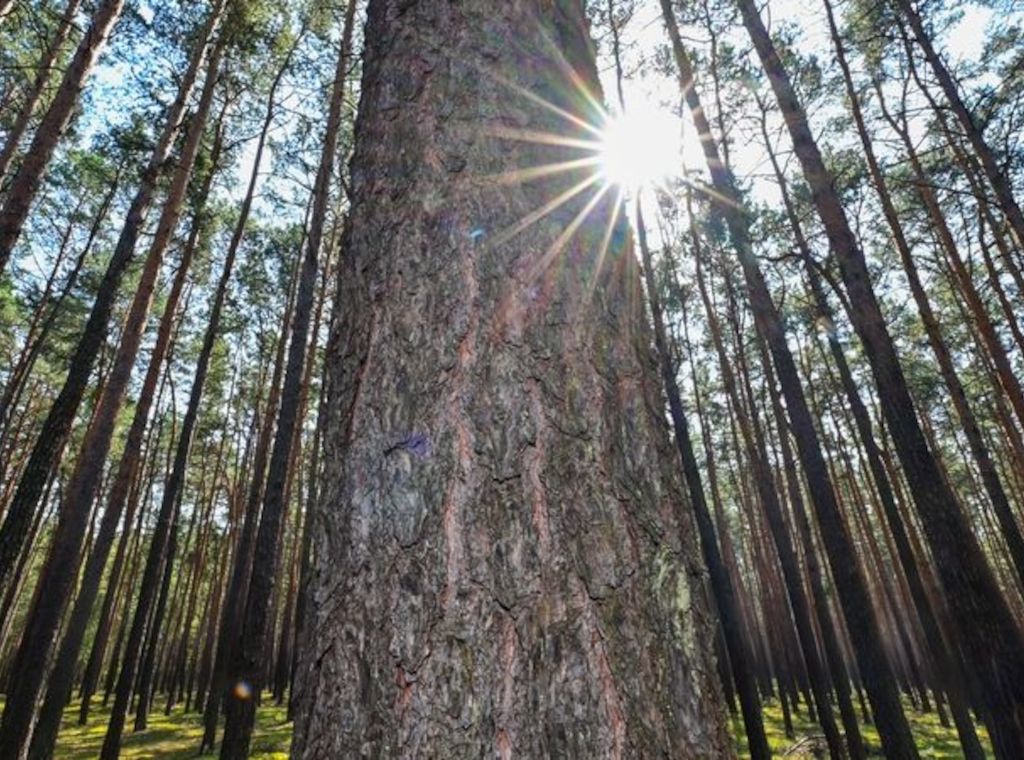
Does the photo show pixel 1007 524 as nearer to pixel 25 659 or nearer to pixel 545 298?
pixel 545 298

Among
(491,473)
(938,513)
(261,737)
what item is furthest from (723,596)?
(261,737)

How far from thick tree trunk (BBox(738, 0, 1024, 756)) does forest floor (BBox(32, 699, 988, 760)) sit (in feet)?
19.6

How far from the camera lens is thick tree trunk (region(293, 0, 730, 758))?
65 cm

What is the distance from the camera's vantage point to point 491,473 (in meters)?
0.75

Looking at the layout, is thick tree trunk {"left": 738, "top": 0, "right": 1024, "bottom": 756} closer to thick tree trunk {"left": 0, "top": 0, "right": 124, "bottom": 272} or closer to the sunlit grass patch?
thick tree trunk {"left": 0, "top": 0, "right": 124, "bottom": 272}

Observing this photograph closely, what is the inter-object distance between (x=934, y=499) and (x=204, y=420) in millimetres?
24391

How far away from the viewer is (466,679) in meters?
0.65

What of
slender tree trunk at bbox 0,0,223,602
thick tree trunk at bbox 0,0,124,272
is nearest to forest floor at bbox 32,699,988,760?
slender tree trunk at bbox 0,0,223,602

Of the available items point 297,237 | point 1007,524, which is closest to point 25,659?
point 297,237

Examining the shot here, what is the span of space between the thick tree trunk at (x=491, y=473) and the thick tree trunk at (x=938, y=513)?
5.65 meters

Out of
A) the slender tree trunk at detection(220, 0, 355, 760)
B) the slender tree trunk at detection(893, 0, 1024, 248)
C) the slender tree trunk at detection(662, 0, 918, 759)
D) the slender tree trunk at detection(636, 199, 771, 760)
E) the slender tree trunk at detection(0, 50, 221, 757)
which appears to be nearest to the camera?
the slender tree trunk at detection(662, 0, 918, 759)

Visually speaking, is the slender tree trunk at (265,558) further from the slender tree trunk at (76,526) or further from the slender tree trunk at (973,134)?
the slender tree trunk at (973,134)

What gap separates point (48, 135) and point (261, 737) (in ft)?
37.2

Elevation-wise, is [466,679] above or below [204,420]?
below
